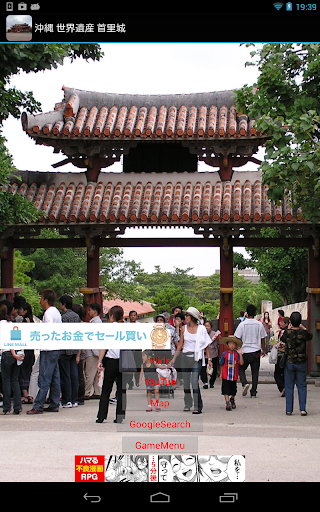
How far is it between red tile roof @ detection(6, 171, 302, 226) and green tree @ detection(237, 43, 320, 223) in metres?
3.52

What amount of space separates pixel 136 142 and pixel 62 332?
8.65 m

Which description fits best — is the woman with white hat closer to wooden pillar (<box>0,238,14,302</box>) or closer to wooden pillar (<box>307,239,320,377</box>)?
wooden pillar (<box>307,239,320,377</box>)

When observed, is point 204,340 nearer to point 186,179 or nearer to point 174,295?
point 186,179

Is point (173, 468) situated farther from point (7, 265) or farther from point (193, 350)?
point (7, 265)

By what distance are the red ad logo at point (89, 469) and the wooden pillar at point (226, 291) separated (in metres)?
10.5

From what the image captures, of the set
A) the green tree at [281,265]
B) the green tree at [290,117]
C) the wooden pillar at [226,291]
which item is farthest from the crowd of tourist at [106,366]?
the green tree at [281,265]

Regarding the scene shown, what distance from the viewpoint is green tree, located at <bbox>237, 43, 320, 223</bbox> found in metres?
8.08

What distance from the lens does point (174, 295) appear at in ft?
92.5

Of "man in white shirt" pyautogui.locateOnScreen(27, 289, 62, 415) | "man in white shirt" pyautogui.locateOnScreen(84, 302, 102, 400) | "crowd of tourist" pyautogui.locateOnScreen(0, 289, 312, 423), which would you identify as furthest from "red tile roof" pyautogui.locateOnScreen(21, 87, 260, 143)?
"man in white shirt" pyautogui.locateOnScreen(27, 289, 62, 415)

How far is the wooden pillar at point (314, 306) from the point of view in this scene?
13242 millimetres

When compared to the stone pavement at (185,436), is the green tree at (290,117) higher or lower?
higher

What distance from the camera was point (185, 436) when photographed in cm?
454

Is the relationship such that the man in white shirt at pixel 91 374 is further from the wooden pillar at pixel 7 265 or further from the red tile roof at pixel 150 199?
the wooden pillar at pixel 7 265
